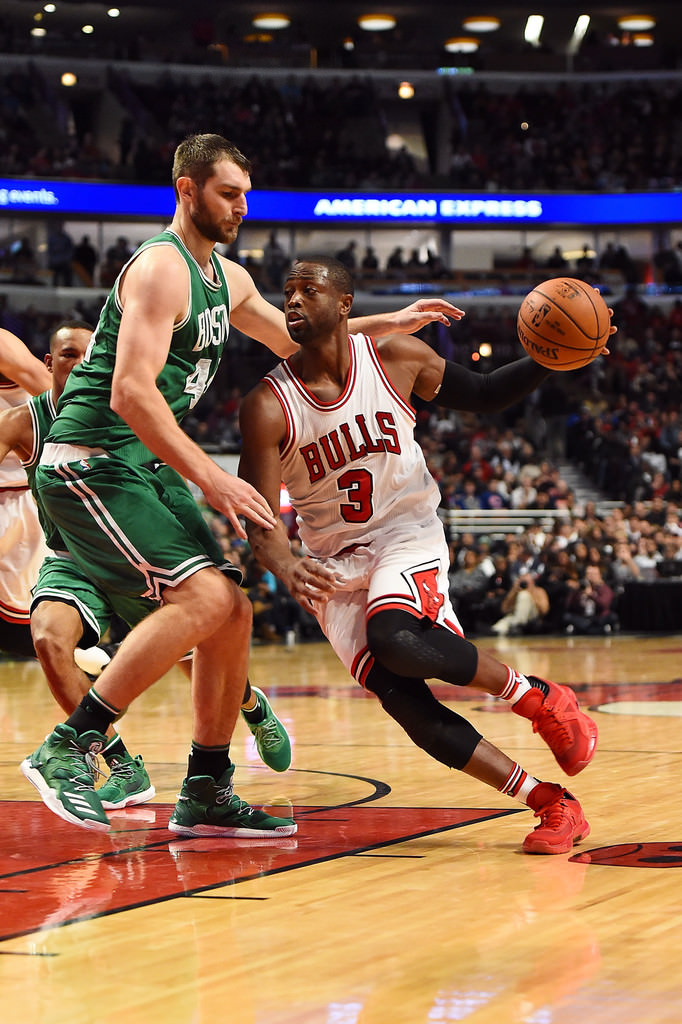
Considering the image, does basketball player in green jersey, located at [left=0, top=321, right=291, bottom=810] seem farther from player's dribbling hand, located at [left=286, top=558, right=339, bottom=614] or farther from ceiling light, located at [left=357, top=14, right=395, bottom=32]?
ceiling light, located at [left=357, top=14, right=395, bottom=32]

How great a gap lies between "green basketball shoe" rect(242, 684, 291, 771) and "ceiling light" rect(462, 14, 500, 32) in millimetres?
28967

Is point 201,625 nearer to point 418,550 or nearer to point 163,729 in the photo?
point 418,550

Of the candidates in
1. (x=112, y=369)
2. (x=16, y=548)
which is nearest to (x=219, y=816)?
(x=112, y=369)

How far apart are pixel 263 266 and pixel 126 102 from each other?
17.7 feet

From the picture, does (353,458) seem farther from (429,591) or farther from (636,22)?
(636,22)

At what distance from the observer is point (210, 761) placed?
4527 millimetres

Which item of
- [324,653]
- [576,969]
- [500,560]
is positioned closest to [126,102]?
[500,560]

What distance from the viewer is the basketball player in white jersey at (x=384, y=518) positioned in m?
4.33

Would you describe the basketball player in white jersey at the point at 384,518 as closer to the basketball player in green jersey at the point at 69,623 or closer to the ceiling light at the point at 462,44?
the basketball player in green jersey at the point at 69,623

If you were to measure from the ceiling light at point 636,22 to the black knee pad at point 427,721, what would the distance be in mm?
30552

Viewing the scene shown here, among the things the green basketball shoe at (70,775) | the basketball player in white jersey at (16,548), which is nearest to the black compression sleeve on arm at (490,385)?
the green basketball shoe at (70,775)

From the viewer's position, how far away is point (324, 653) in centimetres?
1420

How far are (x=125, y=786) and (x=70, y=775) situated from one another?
128 centimetres

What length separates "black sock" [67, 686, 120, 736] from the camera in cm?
414
